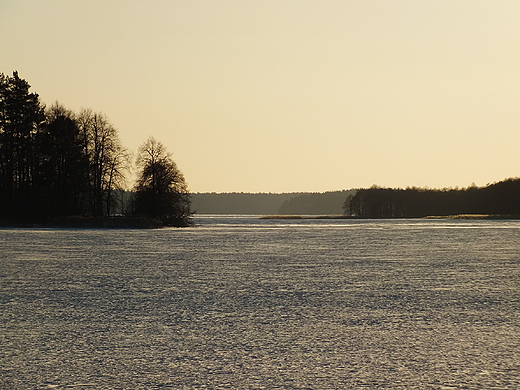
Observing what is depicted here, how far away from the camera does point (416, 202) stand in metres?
160

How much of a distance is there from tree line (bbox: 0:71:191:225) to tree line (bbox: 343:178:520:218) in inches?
3790

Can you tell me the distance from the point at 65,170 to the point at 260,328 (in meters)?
57.0

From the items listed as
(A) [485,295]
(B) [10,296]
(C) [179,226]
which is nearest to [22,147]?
(C) [179,226]

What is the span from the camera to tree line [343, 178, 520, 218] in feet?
475

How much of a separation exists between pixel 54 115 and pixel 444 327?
197ft

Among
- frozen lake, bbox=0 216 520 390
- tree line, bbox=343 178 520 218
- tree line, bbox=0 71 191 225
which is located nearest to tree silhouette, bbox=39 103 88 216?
tree line, bbox=0 71 191 225

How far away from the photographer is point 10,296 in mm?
11359

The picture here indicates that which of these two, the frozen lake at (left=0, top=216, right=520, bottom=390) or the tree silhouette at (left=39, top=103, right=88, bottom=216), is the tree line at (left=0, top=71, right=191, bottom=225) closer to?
the tree silhouette at (left=39, top=103, right=88, bottom=216)

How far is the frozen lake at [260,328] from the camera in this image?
19.2 feet

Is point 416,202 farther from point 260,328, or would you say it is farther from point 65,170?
point 260,328

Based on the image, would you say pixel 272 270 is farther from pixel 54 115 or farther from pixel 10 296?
pixel 54 115

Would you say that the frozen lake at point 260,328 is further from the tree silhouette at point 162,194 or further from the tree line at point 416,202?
the tree line at point 416,202

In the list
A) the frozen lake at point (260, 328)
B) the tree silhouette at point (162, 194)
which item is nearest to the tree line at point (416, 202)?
the tree silhouette at point (162, 194)

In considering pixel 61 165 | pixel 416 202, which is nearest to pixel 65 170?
pixel 61 165
